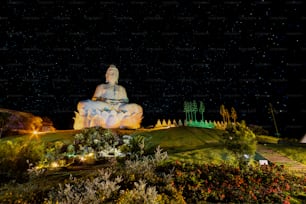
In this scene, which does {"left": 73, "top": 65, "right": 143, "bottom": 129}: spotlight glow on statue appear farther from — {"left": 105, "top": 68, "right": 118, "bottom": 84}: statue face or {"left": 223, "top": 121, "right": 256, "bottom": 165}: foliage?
{"left": 223, "top": 121, "right": 256, "bottom": 165}: foliage

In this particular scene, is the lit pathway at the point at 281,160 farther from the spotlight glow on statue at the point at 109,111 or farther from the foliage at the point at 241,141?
the spotlight glow on statue at the point at 109,111

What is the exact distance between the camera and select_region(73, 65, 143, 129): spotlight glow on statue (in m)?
31.5

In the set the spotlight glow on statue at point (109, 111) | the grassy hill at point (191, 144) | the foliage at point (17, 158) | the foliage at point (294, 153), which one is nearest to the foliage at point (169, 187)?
the foliage at point (17, 158)

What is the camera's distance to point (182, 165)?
460 inches

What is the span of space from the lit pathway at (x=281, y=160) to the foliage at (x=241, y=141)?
128 inches

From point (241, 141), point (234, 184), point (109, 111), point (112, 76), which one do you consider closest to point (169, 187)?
point (234, 184)

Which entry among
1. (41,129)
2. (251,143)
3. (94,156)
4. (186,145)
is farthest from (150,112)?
(251,143)

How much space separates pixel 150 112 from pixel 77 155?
3759cm

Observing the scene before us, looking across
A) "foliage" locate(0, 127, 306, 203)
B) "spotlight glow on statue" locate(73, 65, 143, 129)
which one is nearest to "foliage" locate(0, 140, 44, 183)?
"foliage" locate(0, 127, 306, 203)

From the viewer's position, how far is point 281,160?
680 inches

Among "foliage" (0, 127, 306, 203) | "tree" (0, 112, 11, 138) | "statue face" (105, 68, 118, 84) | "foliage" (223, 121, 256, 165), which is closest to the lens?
"foliage" (0, 127, 306, 203)

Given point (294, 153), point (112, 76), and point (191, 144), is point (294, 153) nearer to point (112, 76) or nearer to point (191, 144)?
point (191, 144)

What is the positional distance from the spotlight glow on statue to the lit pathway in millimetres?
15538

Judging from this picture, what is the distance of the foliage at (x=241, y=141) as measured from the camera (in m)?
12.8
